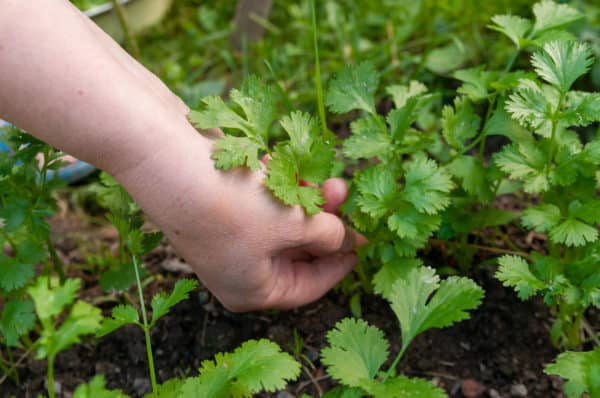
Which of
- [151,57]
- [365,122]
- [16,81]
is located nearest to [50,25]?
[16,81]

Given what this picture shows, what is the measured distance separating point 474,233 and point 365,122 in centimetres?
55

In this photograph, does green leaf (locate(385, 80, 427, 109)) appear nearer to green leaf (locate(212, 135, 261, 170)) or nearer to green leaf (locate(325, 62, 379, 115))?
green leaf (locate(325, 62, 379, 115))

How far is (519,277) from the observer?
1.39 meters

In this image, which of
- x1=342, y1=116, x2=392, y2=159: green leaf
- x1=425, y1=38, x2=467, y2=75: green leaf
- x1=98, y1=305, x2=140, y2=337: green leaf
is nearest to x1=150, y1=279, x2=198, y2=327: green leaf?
x1=98, y1=305, x2=140, y2=337: green leaf

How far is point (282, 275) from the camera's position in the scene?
1.58 meters

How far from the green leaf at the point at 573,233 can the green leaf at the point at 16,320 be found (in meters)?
1.20

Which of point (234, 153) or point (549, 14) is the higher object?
point (234, 153)

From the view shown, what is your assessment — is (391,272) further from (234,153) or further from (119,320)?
(119,320)

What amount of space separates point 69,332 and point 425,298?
27.9 inches

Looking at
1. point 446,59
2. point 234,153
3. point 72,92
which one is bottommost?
point 446,59

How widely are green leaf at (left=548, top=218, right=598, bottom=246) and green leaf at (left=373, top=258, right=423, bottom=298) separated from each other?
0.31 meters

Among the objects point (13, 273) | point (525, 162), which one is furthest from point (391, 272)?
point (13, 273)

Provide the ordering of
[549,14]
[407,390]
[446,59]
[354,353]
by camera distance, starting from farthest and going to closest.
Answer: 1. [446,59]
2. [549,14]
3. [354,353]
4. [407,390]

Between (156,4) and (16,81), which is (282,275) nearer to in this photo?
(16,81)
